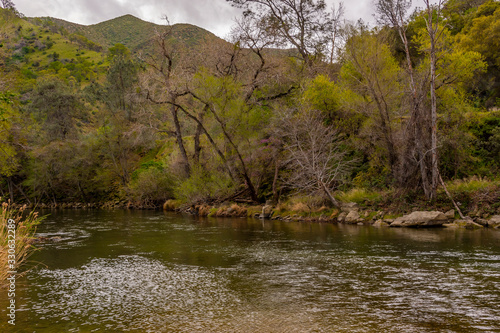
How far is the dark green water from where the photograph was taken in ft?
24.0

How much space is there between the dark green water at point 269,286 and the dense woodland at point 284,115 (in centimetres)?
621

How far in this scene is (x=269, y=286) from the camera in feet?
32.6

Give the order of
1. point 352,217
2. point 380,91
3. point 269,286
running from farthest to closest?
point 380,91
point 352,217
point 269,286

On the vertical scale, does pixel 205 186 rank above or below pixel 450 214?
above

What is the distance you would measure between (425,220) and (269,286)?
560 inches

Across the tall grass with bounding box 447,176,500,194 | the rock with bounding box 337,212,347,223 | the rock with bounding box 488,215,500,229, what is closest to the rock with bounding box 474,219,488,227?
the rock with bounding box 488,215,500,229

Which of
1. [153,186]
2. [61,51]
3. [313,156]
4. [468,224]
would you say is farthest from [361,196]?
[61,51]

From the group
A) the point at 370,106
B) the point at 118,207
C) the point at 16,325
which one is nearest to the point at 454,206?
the point at 370,106

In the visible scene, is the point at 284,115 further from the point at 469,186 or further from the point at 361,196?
the point at 469,186

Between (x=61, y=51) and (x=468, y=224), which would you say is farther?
(x=61, y=51)

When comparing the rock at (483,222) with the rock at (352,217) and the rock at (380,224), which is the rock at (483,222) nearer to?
the rock at (380,224)

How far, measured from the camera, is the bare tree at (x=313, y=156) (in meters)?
25.6

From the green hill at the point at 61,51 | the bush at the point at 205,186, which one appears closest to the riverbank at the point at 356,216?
the bush at the point at 205,186

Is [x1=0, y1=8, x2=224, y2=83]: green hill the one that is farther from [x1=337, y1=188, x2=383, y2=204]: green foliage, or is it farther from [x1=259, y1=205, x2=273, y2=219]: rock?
[x1=337, y1=188, x2=383, y2=204]: green foliage
